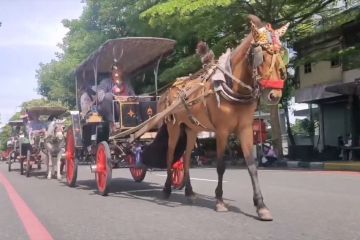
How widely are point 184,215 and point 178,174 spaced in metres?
2.83

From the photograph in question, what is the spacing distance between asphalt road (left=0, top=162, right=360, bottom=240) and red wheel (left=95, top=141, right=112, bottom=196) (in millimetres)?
217

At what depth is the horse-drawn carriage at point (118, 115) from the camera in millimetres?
10031

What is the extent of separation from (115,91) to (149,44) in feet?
4.03

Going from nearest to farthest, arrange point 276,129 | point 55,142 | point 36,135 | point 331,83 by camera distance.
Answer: point 55,142
point 36,135
point 276,129
point 331,83

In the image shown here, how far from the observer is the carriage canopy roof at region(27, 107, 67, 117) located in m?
17.4

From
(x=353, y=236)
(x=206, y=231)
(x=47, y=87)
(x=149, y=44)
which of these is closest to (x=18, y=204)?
(x=149, y=44)

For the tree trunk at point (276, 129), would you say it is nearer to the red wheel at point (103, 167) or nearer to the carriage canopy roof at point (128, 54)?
the carriage canopy roof at point (128, 54)

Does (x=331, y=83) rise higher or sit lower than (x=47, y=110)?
higher

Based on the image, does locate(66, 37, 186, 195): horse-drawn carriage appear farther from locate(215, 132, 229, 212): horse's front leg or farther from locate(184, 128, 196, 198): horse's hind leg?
locate(215, 132, 229, 212): horse's front leg

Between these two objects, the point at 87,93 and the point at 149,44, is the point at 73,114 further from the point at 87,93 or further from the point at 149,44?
the point at 149,44

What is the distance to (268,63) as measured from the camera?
6.43 meters

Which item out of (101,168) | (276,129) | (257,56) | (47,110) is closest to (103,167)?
(101,168)

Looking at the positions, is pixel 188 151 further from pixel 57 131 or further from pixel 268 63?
pixel 57 131

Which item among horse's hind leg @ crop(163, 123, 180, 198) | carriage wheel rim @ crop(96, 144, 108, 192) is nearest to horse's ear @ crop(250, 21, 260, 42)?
horse's hind leg @ crop(163, 123, 180, 198)
